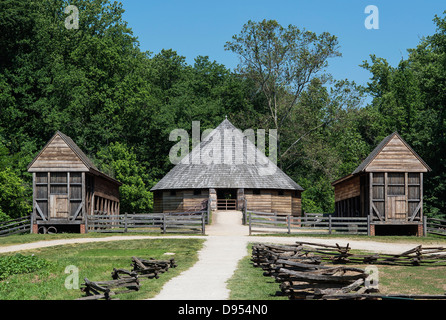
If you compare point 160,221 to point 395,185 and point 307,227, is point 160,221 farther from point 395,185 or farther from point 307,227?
point 395,185

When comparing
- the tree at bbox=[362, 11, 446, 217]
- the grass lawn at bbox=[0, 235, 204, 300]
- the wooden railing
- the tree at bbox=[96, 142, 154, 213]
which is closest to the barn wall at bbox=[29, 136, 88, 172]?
the grass lawn at bbox=[0, 235, 204, 300]

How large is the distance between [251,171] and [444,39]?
82.5 ft

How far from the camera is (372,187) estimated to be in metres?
37.7

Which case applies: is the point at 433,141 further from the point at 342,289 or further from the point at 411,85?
the point at 342,289

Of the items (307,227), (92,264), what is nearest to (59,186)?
(307,227)

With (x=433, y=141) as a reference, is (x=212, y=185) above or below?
below

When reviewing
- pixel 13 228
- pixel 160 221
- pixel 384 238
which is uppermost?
pixel 160 221

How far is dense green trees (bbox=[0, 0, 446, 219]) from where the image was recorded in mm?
54250

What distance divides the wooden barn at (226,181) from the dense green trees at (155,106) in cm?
959

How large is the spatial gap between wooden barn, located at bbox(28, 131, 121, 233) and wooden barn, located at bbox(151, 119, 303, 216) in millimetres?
9661

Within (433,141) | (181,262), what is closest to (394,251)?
(181,262)

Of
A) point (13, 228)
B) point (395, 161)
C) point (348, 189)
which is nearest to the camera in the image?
point (13, 228)

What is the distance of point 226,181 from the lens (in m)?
45.8

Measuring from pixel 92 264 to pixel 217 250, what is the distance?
690 centimetres
